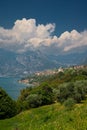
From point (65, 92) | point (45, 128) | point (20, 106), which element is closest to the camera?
point (45, 128)

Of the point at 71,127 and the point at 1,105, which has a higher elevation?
the point at 1,105

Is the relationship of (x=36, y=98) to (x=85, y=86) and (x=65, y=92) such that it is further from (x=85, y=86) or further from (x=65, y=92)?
(x=85, y=86)

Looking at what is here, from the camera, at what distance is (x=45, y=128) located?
9.89m

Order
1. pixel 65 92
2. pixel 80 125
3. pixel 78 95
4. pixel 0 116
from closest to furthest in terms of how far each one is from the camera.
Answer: pixel 80 125
pixel 0 116
pixel 78 95
pixel 65 92

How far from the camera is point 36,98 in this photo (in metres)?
62.3

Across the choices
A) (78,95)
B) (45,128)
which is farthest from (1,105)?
(45,128)

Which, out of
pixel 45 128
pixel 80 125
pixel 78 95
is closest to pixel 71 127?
pixel 80 125

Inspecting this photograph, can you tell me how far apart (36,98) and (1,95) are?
15136 millimetres

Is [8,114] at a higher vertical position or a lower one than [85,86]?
A: lower

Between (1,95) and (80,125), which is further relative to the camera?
(1,95)

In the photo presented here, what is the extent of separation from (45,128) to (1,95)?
1542 inches

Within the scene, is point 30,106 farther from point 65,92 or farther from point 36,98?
point 65,92

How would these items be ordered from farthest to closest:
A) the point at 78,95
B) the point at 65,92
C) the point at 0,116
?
the point at 65,92
the point at 78,95
the point at 0,116

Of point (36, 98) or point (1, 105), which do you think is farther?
point (36, 98)
